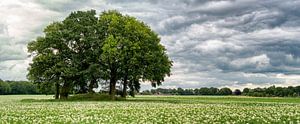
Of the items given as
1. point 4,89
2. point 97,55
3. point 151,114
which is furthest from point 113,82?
point 4,89

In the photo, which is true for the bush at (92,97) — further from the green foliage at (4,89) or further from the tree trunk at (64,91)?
the green foliage at (4,89)

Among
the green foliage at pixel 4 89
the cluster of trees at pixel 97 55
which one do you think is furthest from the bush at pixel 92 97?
the green foliage at pixel 4 89

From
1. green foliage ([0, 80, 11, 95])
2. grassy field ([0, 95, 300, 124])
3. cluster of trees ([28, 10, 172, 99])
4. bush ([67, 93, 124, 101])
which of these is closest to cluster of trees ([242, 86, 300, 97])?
cluster of trees ([28, 10, 172, 99])

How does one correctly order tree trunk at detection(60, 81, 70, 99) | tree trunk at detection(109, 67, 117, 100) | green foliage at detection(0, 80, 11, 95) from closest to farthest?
tree trunk at detection(109, 67, 117, 100) → tree trunk at detection(60, 81, 70, 99) → green foliage at detection(0, 80, 11, 95)

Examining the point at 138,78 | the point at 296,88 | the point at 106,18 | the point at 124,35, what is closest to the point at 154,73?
the point at 138,78

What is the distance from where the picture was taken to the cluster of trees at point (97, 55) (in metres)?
76.4

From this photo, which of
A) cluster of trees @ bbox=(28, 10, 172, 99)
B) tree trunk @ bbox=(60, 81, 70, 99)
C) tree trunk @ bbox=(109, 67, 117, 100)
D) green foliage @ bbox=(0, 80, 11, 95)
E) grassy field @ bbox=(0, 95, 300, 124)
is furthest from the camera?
green foliage @ bbox=(0, 80, 11, 95)

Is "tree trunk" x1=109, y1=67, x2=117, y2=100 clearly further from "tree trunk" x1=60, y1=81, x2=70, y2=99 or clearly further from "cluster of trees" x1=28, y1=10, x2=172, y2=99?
"tree trunk" x1=60, y1=81, x2=70, y2=99

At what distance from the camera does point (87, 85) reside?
85500 millimetres

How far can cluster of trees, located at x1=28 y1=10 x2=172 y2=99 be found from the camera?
76438 mm

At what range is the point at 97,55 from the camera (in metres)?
79.9

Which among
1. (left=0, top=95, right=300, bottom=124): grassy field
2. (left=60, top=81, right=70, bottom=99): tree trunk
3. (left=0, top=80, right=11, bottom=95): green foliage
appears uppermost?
(left=0, top=80, right=11, bottom=95): green foliage

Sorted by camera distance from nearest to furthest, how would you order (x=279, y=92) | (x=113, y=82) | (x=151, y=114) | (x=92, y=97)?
(x=151, y=114) → (x=92, y=97) → (x=113, y=82) → (x=279, y=92)

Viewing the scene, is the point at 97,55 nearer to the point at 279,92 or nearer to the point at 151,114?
the point at 151,114
